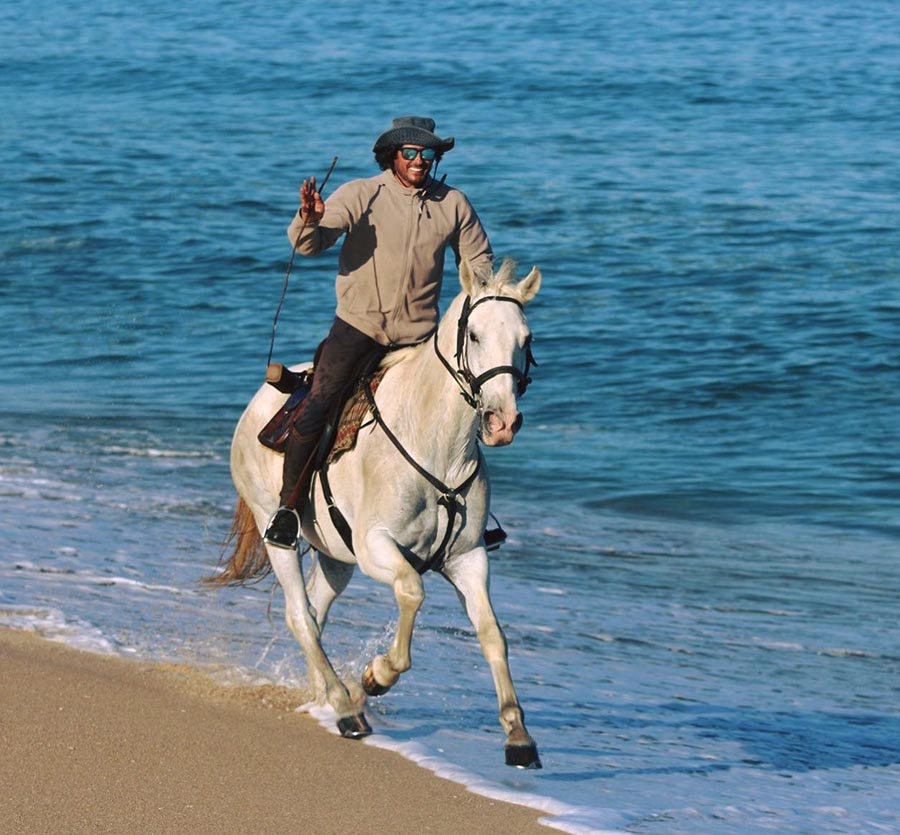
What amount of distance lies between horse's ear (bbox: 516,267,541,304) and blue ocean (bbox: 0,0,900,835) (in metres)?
2.03

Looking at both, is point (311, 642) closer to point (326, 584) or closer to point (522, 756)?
point (326, 584)

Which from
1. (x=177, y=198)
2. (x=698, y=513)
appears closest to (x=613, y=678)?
(x=698, y=513)

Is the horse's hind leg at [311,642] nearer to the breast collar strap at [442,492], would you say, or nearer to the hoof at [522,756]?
the breast collar strap at [442,492]

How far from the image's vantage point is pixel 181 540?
1225cm

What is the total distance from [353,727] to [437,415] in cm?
156

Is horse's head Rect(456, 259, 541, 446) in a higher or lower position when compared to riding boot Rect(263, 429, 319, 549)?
higher

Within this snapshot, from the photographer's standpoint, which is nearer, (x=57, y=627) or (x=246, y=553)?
(x=57, y=627)

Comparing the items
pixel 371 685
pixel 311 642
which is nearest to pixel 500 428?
pixel 371 685

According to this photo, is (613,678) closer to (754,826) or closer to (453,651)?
(453,651)

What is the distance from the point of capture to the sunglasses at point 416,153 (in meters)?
7.13

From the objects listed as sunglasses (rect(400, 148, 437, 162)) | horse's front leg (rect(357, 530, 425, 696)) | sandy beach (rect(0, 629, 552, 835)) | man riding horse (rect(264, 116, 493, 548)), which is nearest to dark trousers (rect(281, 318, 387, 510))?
man riding horse (rect(264, 116, 493, 548))

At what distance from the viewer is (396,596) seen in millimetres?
6832

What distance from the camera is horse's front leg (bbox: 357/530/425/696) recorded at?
22.5 ft

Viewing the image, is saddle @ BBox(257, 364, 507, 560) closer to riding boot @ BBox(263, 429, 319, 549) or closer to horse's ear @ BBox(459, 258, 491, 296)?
riding boot @ BBox(263, 429, 319, 549)
